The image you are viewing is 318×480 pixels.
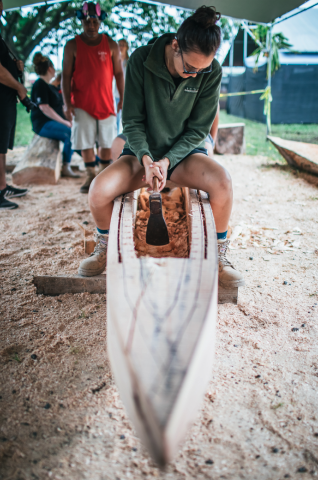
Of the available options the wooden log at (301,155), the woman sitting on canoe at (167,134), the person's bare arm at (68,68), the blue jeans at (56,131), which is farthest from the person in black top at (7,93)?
the wooden log at (301,155)

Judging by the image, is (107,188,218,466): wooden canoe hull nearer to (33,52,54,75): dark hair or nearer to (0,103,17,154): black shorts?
(0,103,17,154): black shorts

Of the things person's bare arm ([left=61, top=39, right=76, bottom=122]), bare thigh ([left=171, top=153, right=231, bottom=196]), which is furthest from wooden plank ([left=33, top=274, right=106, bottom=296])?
person's bare arm ([left=61, top=39, right=76, bottom=122])

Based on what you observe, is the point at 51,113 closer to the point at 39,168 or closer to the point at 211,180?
the point at 39,168

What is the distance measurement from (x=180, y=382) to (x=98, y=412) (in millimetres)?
574

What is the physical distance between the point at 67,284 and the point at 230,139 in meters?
5.71

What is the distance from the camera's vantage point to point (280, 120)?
1054cm

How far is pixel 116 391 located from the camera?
4.39 ft

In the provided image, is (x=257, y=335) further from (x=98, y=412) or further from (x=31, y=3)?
(x=31, y=3)

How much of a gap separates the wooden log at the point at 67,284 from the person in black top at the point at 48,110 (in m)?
3.44

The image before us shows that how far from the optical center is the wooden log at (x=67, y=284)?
2.04 meters

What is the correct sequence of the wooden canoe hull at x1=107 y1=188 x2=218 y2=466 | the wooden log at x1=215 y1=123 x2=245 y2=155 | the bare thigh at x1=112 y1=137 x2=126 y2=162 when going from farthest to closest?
1. the wooden log at x1=215 y1=123 x2=245 y2=155
2. the bare thigh at x1=112 y1=137 x2=126 y2=162
3. the wooden canoe hull at x1=107 y1=188 x2=218 y2=466

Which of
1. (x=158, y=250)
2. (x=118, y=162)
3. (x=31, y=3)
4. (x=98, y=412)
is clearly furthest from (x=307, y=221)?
(x=31, y=3)

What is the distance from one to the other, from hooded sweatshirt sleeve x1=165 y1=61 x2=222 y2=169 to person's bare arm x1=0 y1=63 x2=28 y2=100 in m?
2.16

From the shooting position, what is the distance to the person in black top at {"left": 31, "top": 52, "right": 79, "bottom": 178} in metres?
4.53
